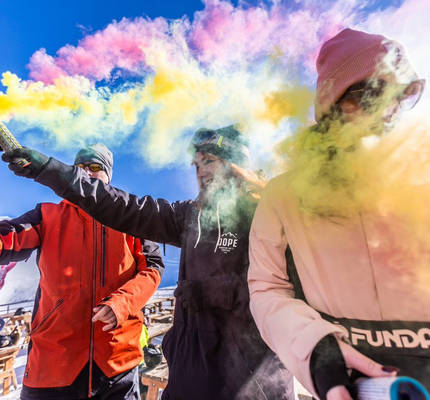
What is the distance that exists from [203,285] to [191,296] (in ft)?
0.32

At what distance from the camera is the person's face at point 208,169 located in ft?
6.68

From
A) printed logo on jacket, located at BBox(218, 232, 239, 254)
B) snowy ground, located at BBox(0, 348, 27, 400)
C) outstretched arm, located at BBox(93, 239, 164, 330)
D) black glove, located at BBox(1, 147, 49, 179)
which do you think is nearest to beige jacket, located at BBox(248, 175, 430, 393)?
printed logo on jacket, located at BBox(218, 232, 239, 254)

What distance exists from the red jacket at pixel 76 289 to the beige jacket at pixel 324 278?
4.78 ft

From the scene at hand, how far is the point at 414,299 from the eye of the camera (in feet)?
2.94

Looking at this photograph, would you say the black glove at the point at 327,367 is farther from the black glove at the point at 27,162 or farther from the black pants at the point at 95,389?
the black pants at the point at 95,389

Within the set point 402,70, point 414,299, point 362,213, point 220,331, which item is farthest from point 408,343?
point 402,70

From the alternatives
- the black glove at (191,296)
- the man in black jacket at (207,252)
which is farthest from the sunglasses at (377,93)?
the black glove at (191,296)

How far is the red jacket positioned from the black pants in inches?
1.8

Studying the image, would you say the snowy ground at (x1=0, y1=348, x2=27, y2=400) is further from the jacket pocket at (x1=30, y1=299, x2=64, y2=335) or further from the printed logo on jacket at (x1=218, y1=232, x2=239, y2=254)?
the printed logo on jacket at (x1=218, y1=232, x2=239, y2=254)

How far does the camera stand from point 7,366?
5180 millimetres

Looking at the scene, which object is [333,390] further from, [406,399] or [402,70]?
[402,70]

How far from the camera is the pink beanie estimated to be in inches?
46.6

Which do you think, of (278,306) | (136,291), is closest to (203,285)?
(278,306)

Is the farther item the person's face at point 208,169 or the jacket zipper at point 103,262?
the jacket zipper at point 103,262
